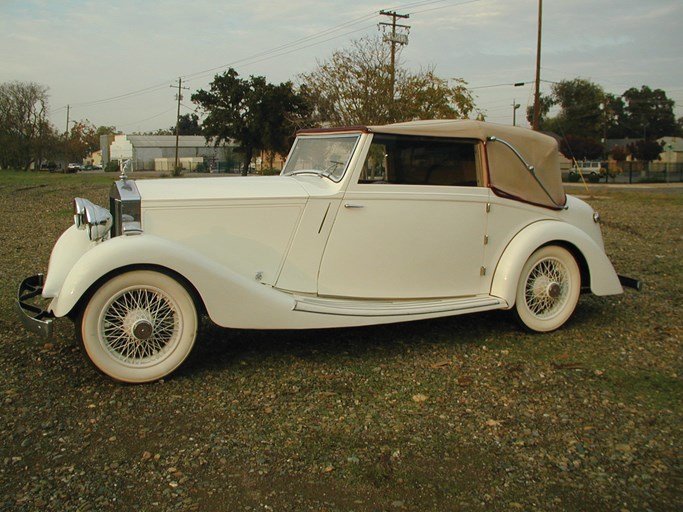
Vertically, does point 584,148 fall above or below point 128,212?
above

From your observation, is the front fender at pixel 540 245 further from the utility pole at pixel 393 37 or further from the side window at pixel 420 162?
the utility pole at pixel 393 37

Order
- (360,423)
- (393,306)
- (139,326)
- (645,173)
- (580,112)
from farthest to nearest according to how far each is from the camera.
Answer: (580,112) < (645,173) < (393,306) < (139,326) < (360,423)

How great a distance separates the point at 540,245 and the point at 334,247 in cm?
182

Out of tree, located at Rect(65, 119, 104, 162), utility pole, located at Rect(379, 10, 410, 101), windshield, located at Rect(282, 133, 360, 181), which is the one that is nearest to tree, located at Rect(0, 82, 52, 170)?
tree, located at Rect(65, 119, 104, 162)

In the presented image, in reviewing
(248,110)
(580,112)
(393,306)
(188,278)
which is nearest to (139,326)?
(188,278)

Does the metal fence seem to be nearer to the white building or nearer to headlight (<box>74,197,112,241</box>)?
headlight (<box>74,197,112,241</box>)

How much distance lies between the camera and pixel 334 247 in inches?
171

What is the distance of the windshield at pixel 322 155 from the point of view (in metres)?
4.61

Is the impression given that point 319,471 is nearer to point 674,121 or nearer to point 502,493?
point 502,493

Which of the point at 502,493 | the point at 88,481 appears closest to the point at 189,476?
the point at 88,481

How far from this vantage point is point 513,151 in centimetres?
506

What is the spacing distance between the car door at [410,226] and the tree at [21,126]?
229 ft

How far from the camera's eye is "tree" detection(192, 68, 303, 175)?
49750mm

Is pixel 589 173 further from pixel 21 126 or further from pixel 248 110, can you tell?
pixel 21 126
